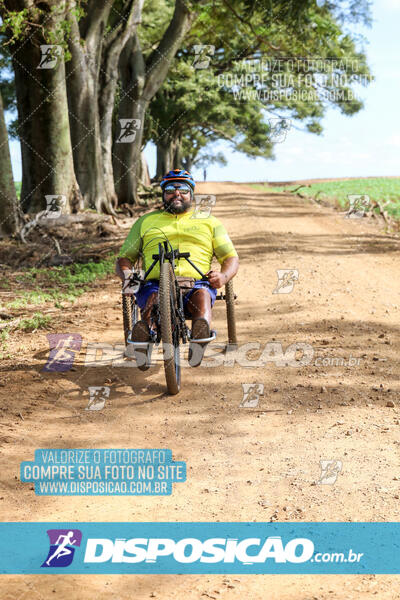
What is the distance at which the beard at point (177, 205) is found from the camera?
6082 millimetres

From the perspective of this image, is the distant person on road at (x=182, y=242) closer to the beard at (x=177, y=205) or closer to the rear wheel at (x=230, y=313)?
the beard at (x=177, y=205)

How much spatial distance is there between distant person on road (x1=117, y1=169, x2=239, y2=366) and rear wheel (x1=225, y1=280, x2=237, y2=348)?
1.64 ft

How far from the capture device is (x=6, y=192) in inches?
484

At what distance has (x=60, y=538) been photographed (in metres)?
3.40

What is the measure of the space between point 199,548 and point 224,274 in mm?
3025

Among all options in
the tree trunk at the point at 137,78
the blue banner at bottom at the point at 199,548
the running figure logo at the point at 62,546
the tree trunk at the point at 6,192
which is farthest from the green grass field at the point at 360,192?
the running figure logo at the point at 62,546

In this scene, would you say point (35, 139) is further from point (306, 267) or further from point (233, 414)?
point (233, 414)

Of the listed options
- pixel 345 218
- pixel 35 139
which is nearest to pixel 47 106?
pixel 35 139

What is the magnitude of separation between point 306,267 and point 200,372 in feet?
18.0

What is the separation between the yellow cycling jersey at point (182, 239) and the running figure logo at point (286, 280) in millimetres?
3341

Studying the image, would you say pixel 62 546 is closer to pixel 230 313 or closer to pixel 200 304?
pixel 200 304

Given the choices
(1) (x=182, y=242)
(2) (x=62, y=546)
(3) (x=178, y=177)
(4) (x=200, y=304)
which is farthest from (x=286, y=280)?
(2) (x=62, y=546)

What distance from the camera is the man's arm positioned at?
5.82 meters

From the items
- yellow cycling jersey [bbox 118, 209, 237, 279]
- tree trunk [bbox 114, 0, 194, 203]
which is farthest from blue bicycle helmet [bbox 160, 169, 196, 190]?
tree trunk [bbox 114, 0, 194, 203]
